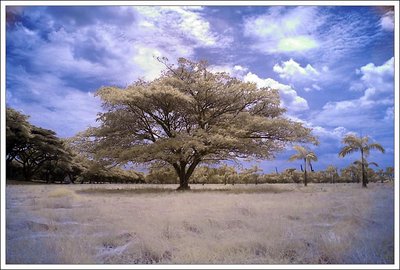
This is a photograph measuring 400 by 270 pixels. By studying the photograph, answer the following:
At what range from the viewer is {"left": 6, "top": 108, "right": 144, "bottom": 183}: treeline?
7.32 m

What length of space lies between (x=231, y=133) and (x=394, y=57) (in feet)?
21.2

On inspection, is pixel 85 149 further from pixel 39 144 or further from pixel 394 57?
pixel 394 57

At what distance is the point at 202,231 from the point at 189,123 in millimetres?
7485

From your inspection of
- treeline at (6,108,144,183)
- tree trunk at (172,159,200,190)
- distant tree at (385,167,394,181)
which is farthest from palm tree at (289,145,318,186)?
treeline at (6,108,144,183)

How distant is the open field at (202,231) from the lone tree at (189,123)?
13.5ft

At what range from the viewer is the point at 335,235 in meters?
5.35

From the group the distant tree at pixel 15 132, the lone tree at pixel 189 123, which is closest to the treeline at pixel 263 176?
the lone tree at pixel 189 123

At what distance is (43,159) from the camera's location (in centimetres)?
1219

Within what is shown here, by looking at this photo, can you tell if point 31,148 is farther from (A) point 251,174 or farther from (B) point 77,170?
(A) point 251,174

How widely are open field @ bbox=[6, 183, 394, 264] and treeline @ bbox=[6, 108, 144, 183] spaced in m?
1.18

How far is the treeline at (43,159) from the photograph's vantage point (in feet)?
24.0

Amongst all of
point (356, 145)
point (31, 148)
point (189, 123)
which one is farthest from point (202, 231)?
point (189, 123)

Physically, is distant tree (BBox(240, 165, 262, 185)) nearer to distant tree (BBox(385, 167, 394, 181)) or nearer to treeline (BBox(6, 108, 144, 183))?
treeline (BBox(6, 108, 144, 183))

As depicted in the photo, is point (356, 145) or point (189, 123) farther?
point (189, 123)
